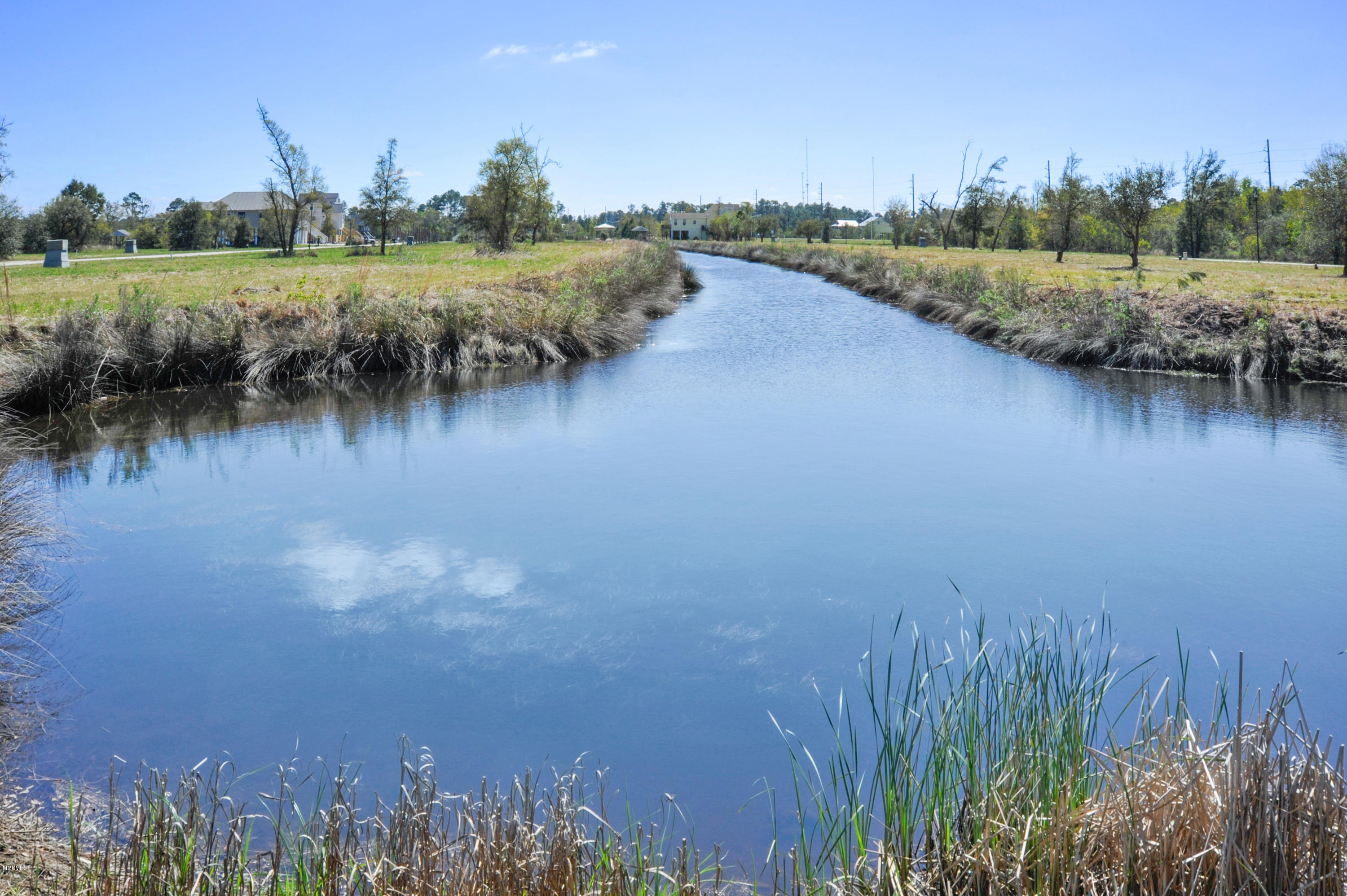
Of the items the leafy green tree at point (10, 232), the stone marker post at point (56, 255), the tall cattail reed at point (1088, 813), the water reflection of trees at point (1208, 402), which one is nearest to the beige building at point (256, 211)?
the leafy green tree at point (10, 232)

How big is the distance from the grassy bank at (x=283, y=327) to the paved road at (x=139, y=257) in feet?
23.6

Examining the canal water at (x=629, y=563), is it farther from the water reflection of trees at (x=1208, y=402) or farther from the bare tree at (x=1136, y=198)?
the bare tree at (x=1136, y=198)

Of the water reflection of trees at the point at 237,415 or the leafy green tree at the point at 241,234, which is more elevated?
the leafy green tree at the point at 241,234

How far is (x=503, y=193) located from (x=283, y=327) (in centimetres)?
3150

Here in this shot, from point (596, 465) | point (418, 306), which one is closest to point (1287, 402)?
point (596, 465)

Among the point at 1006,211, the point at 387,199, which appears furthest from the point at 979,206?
the point at 387,199

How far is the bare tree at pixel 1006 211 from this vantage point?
57062mm

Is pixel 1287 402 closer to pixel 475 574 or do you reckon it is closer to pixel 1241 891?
pixel 475 574

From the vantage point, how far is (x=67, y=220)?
45156 millimetres

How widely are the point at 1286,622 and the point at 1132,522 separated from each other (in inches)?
76.7

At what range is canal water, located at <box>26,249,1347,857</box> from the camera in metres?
4.35

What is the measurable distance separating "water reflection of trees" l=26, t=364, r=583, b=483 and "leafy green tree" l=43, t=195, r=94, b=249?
133 feet

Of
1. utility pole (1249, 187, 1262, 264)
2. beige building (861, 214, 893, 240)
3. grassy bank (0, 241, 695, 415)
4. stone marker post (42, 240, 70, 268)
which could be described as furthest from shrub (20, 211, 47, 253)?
beige building (861, 214, 893, 240)

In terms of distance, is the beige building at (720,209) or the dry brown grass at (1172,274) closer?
the dry brown grass at (1172,274)
